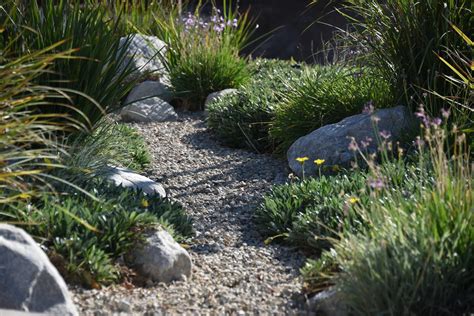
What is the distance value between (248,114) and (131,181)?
254cm

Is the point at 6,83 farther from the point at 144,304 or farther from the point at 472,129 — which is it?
the point at 472,129

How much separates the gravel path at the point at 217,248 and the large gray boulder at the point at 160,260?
0.22 feet

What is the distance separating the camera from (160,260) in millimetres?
4723

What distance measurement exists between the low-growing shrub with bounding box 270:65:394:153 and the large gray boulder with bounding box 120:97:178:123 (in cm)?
193

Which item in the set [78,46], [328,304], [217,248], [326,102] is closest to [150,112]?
[326,102]

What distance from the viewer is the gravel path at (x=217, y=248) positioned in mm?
4395

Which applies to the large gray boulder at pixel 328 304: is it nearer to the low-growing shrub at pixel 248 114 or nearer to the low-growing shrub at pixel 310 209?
the low-growing shrub at pixel 310 209

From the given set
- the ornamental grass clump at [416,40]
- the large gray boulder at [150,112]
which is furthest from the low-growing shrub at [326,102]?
the large gray boulder at [150,112]

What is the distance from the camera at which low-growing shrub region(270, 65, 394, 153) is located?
7410 mm

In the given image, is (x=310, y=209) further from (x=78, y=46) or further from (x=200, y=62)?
(x=200, y=62)

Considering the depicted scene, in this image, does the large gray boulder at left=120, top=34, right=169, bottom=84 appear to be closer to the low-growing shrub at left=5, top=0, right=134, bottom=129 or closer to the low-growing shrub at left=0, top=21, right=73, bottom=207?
the low-growing shrub at left=5, top=0, right=134, bottom=129

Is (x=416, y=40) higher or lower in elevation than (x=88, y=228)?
higher

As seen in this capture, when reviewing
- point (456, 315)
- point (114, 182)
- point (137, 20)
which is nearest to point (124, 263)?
point (114, 182)

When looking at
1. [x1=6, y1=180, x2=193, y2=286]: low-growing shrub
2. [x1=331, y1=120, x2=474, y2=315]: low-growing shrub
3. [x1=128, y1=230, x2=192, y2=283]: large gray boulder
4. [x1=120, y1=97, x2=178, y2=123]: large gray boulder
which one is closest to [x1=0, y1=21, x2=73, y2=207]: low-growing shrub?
[x1=6, y1=180, x2=193, y2=286]: low-growing shrub
